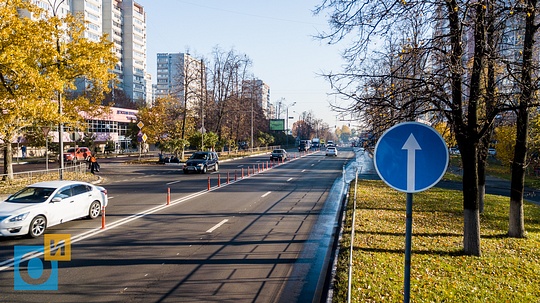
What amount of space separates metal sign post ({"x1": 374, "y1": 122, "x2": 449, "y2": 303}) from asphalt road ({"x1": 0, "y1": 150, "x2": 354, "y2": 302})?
3.76m

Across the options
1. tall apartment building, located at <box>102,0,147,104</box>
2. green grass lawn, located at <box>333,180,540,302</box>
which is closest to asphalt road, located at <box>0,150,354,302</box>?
green grass lawn, located at <box>333,180,540,302</box>

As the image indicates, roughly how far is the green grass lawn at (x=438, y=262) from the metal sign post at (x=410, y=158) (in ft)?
10.7

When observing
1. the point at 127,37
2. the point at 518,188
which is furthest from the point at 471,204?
the point at 127,37

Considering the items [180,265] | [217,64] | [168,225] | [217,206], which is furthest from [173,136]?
[180,265]

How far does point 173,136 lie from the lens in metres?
49.2

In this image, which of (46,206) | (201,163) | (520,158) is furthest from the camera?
(201,163)

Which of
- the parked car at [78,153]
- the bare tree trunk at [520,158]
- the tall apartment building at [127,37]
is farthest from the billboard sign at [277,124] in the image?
the bare tree trunk at [520,158]

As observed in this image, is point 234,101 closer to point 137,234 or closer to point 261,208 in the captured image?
point 261,208

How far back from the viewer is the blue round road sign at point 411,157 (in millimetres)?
4113

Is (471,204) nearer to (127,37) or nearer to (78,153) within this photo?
(78,153)

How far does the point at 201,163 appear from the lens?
33.8 metres

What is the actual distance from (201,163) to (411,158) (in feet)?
99.7

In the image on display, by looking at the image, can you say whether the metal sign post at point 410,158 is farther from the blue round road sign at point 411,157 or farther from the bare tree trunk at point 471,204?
the bare tree trunk at point 471,204

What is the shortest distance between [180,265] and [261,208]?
7987mm
